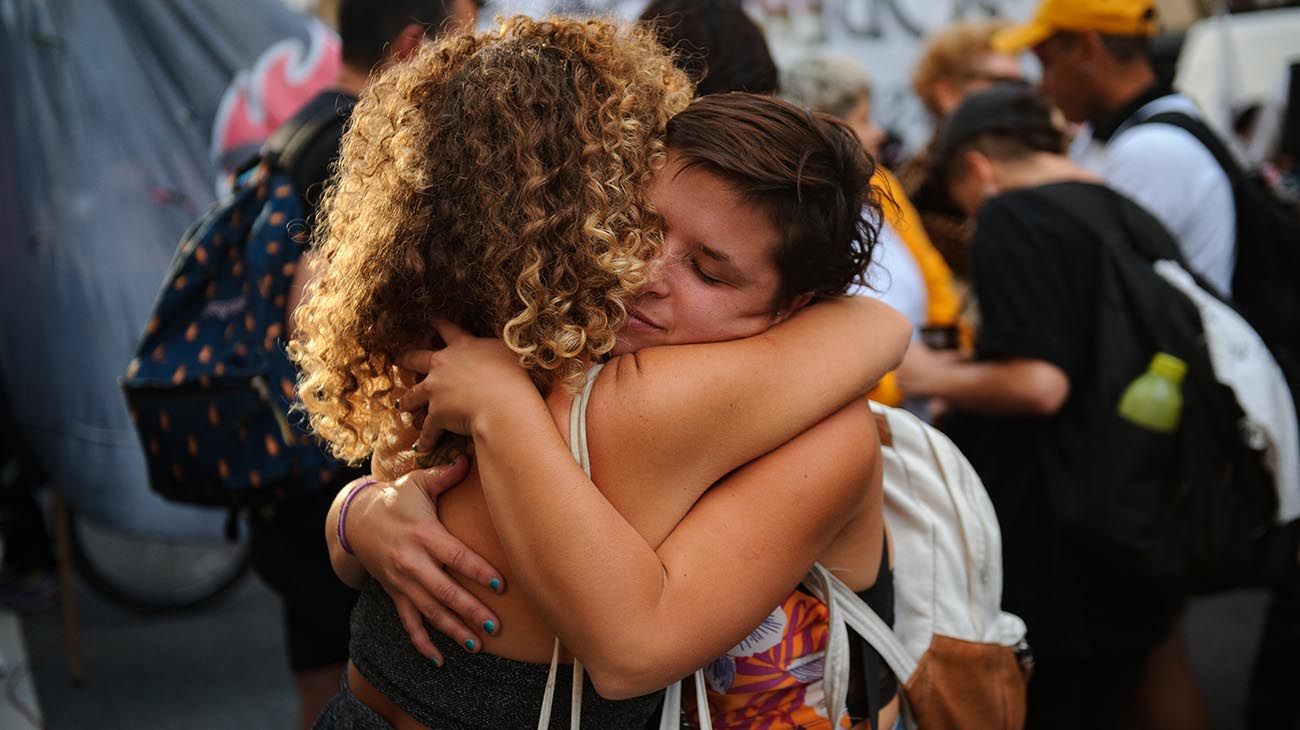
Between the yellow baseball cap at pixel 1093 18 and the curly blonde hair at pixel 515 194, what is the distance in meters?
2.90

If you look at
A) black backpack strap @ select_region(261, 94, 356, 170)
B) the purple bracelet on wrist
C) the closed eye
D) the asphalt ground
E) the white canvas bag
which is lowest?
the asphalt ground

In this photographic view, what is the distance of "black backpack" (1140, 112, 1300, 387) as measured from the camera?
355cm

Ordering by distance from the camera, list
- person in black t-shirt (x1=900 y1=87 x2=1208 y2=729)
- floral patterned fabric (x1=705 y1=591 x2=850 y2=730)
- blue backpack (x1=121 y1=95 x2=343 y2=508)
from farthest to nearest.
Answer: person in black t-shirt (x1=900 y1=87 x2=1208 y2=729) → blue backpack (x1=121 y1=95 x2=343 y2=508) → floral patterned fabric (x1=705 y1=591 x2=850 y2=730)

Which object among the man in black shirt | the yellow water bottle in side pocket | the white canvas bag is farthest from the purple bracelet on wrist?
the yellow water bottle in side pocket

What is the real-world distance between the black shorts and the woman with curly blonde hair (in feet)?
3.99

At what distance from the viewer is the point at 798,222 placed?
4.79ft

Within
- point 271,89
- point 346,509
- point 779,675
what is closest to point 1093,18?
point 271,89

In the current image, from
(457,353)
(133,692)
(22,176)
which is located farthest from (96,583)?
(457,353)

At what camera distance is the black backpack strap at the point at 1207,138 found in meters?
3.64

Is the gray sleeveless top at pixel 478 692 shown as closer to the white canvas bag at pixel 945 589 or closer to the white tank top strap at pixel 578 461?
the white tank top strap at pixel 578 461

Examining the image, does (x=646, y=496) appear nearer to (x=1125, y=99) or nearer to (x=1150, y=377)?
(x=1150, y=377)

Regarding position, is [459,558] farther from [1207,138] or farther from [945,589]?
[1207,138]

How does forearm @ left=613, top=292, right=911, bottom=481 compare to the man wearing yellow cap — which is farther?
the man wearing yellow cap

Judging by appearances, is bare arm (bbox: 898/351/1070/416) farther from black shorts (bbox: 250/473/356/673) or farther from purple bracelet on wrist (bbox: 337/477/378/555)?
purple bracelet on wrist (bbox: 337/477/378/555)
